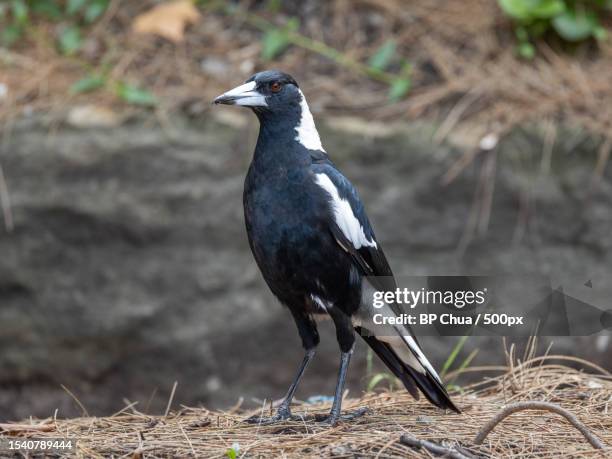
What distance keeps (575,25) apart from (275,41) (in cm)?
182

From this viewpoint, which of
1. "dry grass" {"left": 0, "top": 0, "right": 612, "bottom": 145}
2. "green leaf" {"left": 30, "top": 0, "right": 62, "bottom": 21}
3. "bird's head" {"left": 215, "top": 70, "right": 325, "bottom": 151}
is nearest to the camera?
"bird's head" {"left": 215, "top": 70, "right": 325, "bottom": 151}

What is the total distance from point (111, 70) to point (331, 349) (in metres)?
2.14

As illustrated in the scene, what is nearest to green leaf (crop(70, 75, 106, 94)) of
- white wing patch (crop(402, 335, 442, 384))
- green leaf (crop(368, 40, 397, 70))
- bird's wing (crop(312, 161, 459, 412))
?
green leaf (crop(368, 40, 397, 70))

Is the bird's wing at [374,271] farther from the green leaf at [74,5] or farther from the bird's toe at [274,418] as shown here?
the green leaf at [74,5]

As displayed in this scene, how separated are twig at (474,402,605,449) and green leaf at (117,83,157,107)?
329cm

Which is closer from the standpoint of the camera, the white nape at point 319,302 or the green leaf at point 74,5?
the white nape at point 319,302

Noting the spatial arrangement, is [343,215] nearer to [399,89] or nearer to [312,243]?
[312,243]

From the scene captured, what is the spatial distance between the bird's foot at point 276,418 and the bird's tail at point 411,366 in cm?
41

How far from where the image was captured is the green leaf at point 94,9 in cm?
568

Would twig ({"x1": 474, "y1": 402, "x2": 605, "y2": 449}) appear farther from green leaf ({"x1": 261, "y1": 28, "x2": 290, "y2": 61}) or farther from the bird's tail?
green leaf ({"x1": 261, "y1": 28, "x2": 290, "y2": 61})

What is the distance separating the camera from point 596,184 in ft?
16.5

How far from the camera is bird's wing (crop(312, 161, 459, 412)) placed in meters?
3.16

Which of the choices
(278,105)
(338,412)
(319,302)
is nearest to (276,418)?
(338,412)

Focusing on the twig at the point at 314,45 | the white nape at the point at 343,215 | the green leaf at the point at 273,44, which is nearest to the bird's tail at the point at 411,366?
the white nape at the point at 343,215
